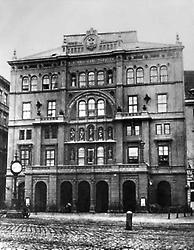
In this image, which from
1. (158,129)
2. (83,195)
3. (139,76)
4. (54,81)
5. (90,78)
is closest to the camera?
(83,195)

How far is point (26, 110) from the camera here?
203 feet

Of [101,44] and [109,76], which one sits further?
[101,44]

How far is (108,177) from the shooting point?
54.6 meters

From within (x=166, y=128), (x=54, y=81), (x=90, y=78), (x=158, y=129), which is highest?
(x=90, y=78)

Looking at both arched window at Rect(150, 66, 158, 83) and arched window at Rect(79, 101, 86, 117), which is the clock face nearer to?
arched window at Rect(79, 101, 86, 117)

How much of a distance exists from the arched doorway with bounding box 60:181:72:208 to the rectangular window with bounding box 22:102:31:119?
11323mm

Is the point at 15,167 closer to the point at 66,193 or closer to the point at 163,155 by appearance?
the point at 66,193

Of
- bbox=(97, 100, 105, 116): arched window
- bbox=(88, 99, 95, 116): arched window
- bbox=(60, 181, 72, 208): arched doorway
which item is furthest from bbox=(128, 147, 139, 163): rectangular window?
bbox=(60, 181, 72, 208): arched doorway

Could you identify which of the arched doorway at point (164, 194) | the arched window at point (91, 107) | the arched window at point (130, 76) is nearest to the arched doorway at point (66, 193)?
the arched window at point (91, 107)

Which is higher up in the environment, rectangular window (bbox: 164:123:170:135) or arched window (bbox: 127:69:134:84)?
arched window (bbox: 127:69:134:84)

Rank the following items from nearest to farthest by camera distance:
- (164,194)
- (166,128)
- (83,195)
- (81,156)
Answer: (164,194) < (83,195) < (166,128) < (81,156)

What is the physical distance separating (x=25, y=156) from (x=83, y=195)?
9918 millimetres

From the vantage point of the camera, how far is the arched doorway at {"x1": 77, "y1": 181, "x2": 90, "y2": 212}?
184 feet

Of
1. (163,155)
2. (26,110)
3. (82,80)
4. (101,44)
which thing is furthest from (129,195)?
(101,44)
